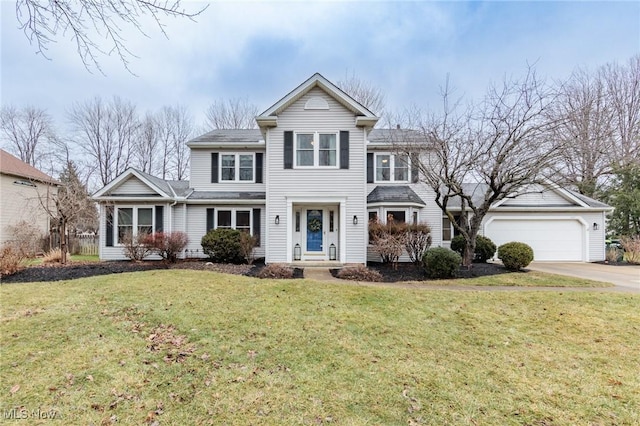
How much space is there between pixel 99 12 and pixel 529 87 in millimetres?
11921

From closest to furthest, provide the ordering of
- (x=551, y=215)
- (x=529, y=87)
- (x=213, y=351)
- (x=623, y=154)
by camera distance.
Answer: (x=213, y=351), (x=529, y=87), (x=551, y=215), (x=623, y=154)

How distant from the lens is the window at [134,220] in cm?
1367

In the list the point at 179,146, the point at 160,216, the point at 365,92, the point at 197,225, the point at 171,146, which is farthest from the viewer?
the point at 171,146

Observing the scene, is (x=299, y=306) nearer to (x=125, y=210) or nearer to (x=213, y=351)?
(x=213, y=351)

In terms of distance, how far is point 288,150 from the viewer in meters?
12.0

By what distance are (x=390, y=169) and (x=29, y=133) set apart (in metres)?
33.3

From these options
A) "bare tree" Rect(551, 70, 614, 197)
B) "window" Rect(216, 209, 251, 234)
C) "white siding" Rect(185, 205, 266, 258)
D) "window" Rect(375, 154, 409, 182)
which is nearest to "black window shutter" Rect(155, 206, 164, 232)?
"white siding" Rect(185, 205, 266, 258)

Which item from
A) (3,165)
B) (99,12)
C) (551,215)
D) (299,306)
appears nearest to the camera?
(99,12)

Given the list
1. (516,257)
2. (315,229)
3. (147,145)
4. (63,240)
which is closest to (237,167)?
(315,229)

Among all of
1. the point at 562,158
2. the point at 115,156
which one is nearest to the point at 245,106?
the point at 115,156

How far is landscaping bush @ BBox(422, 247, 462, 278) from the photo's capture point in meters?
9.70

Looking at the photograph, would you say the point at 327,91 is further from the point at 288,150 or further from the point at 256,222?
the point at 256,222

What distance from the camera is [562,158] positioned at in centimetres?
1027

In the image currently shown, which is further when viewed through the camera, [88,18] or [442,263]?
[442,263]
